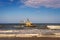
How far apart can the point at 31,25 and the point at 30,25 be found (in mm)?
344

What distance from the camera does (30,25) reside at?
2450cm

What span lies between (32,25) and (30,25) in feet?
1.63

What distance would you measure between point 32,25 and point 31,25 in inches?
6.7

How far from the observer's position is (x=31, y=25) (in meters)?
24.2

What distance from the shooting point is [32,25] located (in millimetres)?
24094
